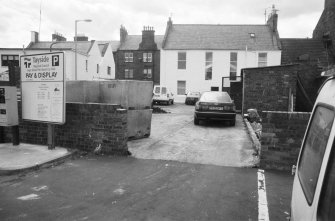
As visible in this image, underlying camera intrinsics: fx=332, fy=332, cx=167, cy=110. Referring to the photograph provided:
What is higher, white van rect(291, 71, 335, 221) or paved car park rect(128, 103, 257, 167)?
white van rect(291, 71, 335, 221)

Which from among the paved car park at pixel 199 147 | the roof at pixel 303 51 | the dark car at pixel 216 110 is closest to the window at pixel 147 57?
the roof at pixel 303 51

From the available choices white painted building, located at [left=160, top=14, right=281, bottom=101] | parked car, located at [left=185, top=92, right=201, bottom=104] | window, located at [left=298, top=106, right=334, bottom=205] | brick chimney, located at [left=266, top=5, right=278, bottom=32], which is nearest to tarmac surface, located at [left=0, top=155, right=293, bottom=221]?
window, located at [left=298, top=106, right=334, bottom=205]

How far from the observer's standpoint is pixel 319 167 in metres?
1.94

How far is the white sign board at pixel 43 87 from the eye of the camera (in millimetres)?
7762

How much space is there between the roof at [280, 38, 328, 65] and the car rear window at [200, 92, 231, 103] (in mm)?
22999

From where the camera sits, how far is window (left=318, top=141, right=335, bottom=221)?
5.47 feet

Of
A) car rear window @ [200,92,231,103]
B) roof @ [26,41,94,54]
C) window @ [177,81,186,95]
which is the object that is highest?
roof @ [26,41,94,54]

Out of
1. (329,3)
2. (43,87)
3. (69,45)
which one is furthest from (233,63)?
(43,87)

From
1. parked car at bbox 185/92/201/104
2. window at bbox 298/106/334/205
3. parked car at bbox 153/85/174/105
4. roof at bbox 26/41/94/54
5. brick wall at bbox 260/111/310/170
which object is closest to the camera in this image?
window at bbox 298/106/334/205

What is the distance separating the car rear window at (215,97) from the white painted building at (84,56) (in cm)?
2335

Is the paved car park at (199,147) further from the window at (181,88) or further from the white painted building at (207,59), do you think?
the window at (181,88)

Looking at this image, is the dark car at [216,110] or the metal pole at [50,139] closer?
the metal pole at [50,139]

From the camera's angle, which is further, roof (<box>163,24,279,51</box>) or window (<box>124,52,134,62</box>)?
window (<box>124,52,134,62</box>)

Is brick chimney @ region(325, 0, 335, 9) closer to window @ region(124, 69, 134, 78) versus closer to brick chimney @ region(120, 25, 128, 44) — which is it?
window @ region(124, 69, 134, 78)
